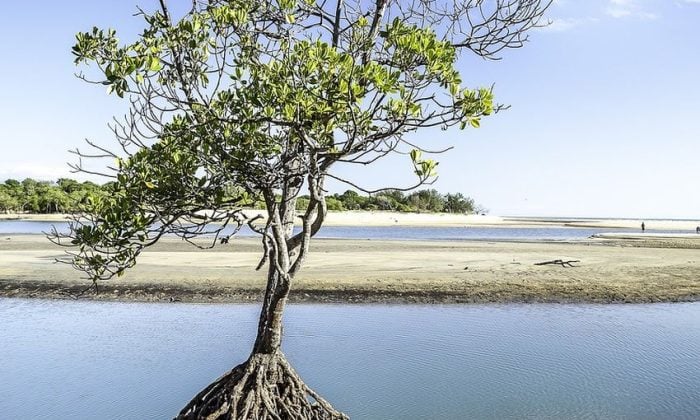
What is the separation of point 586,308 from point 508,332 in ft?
14.1

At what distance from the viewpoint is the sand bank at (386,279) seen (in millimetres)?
19078

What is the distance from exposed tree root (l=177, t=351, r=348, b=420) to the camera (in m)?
7.18

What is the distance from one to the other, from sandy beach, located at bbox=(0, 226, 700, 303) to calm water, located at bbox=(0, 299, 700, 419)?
4.11 feet

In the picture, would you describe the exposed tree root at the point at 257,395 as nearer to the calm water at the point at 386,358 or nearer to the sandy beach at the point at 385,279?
the calm water at the point at 386,358

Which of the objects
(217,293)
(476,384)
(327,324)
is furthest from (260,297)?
(476,384)

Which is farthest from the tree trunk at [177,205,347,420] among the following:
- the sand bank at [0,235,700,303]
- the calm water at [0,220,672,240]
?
the calm water at [0,220,672,240]

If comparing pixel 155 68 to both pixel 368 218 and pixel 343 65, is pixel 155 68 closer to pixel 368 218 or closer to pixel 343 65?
pixel 343 65

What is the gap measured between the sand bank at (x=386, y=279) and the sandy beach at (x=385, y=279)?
0.03m

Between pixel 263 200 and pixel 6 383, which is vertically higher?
pixel 263 200

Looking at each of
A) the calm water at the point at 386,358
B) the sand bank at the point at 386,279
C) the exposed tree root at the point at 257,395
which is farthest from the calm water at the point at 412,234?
the exposed tree root at the point at 257,395

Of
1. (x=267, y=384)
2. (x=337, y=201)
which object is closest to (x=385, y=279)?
(x=267, y=384)

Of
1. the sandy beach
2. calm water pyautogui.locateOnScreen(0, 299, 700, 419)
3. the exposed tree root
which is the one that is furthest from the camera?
the sandy beach

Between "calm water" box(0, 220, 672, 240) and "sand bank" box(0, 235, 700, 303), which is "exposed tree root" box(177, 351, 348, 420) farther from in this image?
"calm water" box(0, 220, 672, 240)

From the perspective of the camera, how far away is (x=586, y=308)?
18.0 meters
